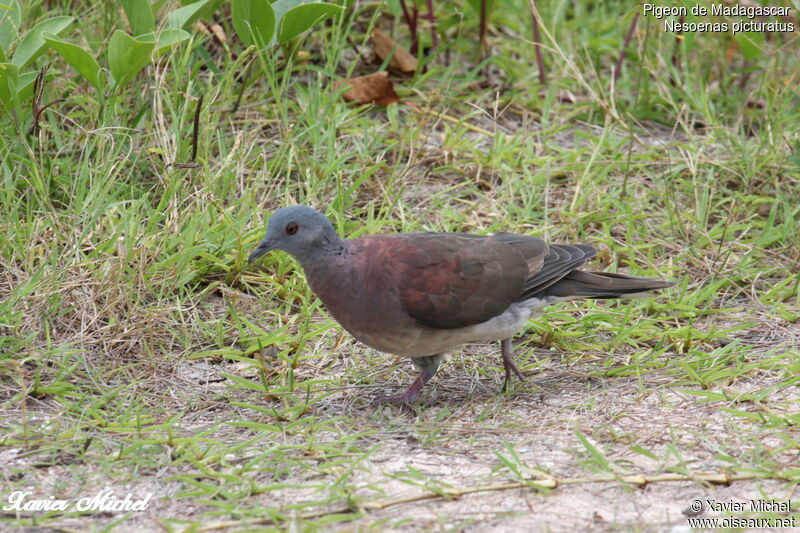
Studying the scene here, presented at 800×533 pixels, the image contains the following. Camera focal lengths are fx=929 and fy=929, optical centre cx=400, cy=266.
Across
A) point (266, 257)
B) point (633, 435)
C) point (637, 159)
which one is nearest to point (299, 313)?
point (266, 257)

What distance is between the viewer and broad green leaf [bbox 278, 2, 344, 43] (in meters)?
4.66

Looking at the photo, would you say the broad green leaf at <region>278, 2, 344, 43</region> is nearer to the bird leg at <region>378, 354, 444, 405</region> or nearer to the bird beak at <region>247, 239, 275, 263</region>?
the bird beak at <region>247, 239, 275, 263</region>

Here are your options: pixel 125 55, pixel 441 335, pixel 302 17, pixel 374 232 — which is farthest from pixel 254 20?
pixel 441 335

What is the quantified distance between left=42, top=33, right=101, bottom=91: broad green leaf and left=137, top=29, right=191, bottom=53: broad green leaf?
0.25 meters

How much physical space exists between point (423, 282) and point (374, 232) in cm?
113

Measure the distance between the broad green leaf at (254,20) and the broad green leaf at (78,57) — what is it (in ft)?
2.78

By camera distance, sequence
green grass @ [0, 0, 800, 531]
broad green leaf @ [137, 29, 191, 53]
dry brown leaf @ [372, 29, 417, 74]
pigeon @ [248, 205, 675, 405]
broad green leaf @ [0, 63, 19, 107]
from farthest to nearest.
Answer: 1. dry brown leaf @ [372, 29, 417, 74]
2. broad green leaf @ [137, 29, 191, 53]
3. broad green leaf @ [0, 63, 19, 107]
4. pigeon @ [248, 205, 675, 405]
5. green grass @ [0, 0, 800, 531]

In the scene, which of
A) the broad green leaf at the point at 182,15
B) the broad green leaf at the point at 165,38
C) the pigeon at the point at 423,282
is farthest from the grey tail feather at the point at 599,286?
the broad green leaf at the point at 182,15

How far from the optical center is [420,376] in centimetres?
379

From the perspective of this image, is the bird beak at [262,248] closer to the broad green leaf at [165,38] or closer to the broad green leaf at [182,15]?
the broad green leaf at [165,38]

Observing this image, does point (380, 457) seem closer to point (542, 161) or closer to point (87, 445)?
point (87, 445)

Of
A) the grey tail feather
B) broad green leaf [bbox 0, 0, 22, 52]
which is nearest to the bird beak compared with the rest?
the grey tail feather

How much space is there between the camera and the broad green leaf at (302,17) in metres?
4.66

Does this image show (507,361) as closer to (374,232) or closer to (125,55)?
(374,232)
